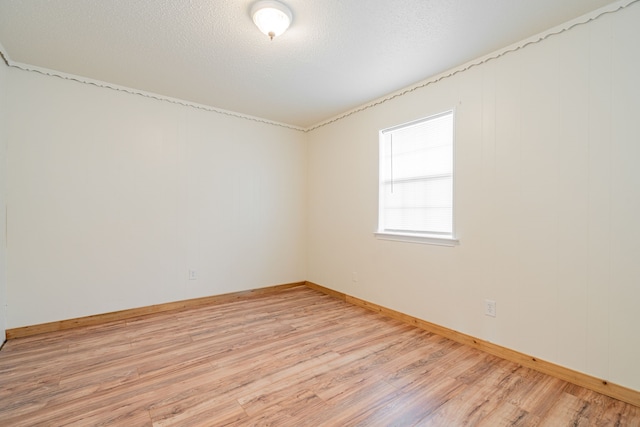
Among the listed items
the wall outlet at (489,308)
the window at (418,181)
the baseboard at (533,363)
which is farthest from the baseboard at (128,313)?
the wall outlet at (489,308)

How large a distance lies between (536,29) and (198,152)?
139 inches

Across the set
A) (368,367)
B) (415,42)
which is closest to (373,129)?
(415,42)

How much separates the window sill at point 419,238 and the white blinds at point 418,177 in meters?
0.07

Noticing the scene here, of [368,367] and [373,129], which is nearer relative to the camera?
[368,367]

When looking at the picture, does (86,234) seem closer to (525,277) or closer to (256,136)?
(256,136)

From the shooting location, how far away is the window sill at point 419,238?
2713mm

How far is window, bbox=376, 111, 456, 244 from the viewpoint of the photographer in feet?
9.22

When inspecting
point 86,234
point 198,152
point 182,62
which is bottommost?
point 86,234

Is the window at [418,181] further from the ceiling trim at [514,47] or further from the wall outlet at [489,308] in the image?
the wall outlet at [489,308]

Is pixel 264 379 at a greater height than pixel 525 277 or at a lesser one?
lesser

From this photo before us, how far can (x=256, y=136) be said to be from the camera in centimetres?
413

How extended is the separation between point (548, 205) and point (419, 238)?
Result: 112 cm

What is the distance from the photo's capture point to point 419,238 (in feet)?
9.73

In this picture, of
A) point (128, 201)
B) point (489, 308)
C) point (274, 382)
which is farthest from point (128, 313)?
point (489, 308)
